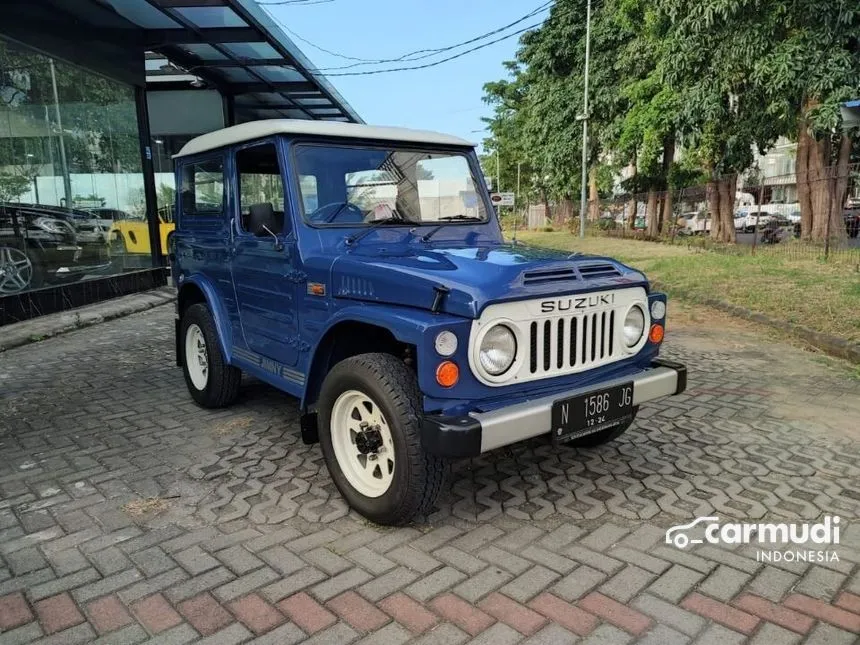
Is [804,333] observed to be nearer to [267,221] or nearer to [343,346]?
[343,346]

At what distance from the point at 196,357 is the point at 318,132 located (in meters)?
2.37

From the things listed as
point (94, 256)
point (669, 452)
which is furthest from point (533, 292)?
point (94, 256)

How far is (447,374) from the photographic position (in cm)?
275

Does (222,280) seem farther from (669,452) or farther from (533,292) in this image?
(669,452)

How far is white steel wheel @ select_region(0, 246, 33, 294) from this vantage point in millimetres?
8250

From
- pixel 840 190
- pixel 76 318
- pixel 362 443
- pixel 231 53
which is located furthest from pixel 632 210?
pixel 362 443

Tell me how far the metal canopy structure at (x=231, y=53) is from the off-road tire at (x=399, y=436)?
7781mm

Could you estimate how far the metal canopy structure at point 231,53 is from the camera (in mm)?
9703

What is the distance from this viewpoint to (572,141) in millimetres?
25938

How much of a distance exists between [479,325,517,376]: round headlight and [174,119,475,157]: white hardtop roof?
175 cm

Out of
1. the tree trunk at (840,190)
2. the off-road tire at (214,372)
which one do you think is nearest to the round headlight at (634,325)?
the off-road tire at (214,372)

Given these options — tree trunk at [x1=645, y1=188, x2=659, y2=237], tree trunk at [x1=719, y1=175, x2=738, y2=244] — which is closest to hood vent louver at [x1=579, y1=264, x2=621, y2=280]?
tree trunk at [x1=719, y1=175, x2=738, y2=244]

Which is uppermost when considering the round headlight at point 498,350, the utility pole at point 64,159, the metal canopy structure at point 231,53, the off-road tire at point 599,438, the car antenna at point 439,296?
the metal canopy structure at point 231,53

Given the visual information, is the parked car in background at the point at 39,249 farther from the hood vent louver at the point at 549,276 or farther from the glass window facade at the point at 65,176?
the hood vent louver at the point at 549,276
